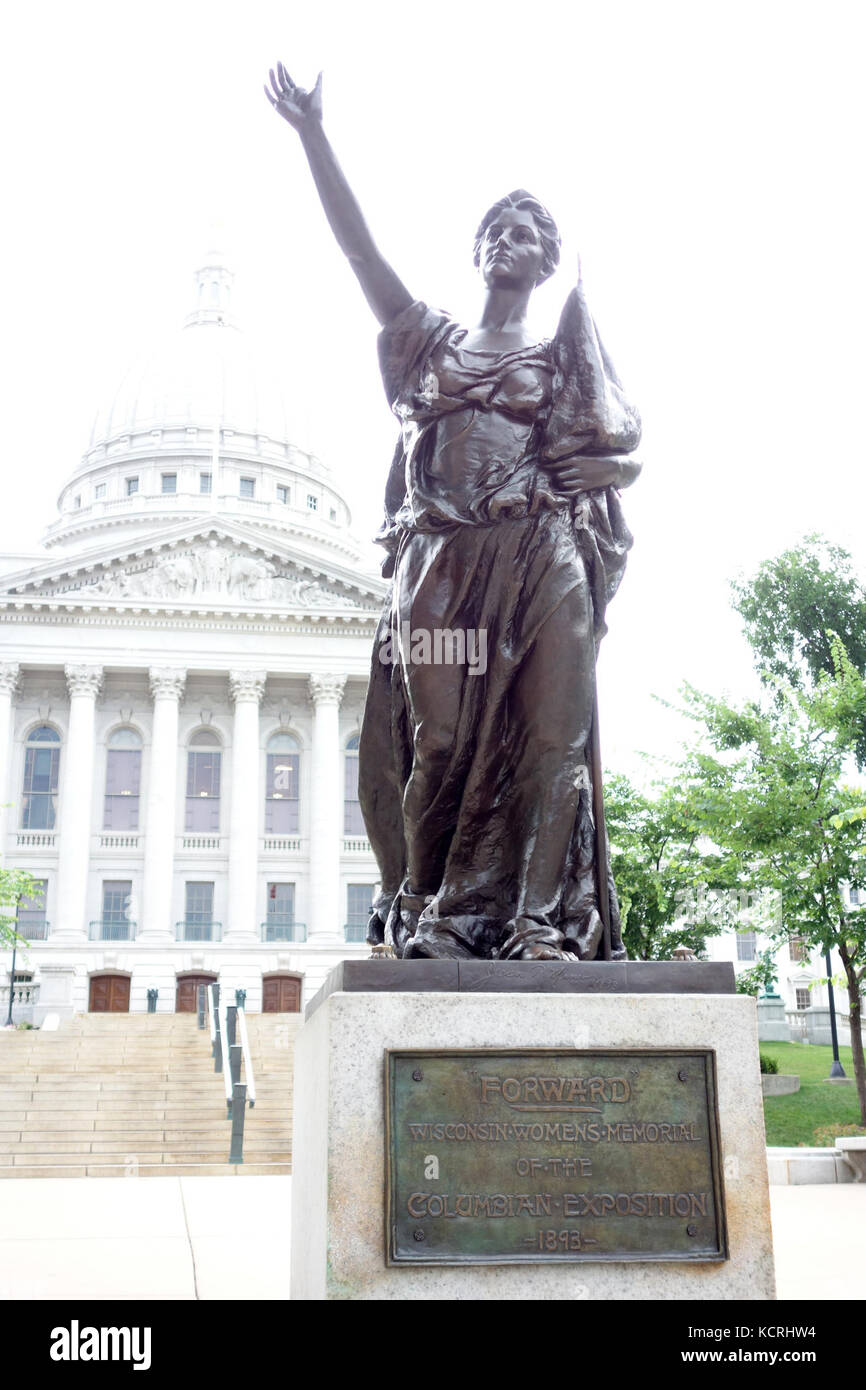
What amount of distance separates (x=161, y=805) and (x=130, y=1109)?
107 feet

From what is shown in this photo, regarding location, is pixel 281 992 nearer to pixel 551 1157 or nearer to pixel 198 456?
pixel 198 456

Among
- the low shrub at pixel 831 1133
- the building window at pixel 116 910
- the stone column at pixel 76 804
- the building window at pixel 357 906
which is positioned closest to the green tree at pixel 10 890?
the stone column at pixel 76 804

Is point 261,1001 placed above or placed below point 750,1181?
above

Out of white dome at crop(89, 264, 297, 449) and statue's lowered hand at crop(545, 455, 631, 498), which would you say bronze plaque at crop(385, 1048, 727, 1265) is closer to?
statue's lowered hand at crop(545, 455, 631, 498)

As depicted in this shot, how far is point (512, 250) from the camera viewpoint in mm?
5094

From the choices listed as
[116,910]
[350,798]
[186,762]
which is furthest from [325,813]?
[116,910]

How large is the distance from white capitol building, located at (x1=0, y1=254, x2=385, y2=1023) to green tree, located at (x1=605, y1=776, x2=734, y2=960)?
867 inches

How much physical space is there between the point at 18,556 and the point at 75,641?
20.0ft

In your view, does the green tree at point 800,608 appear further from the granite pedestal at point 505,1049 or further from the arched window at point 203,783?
the granite pedestal at point 505,1049

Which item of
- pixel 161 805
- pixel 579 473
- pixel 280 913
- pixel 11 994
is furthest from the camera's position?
pixel 280 913

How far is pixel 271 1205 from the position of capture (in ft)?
31.4

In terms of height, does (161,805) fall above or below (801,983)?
above

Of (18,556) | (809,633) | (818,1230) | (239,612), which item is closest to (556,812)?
(818,1230)
